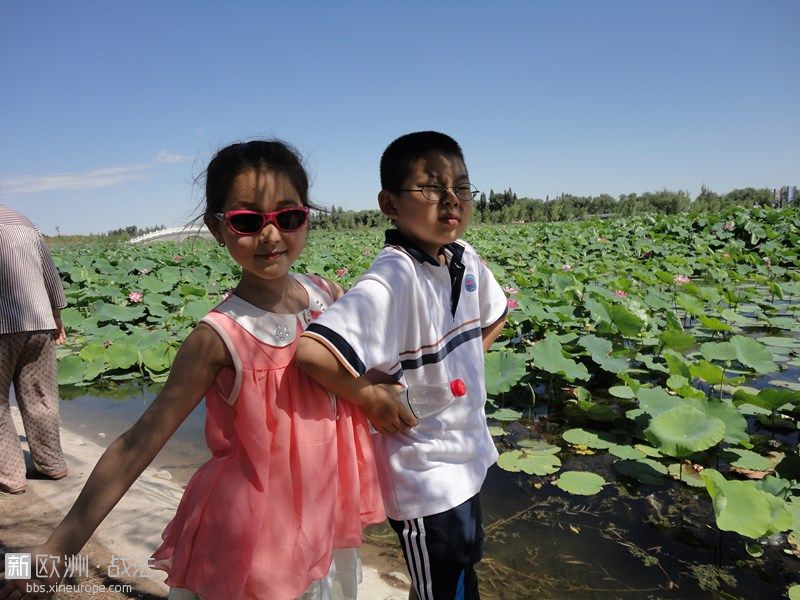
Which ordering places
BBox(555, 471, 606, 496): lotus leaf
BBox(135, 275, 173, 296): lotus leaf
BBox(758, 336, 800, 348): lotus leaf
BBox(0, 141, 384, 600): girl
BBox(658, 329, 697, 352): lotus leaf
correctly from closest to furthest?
BBox(0, 141, 384, 600): girl < BBox(555, 471, 606, 496): lotus leaf < BBox(658, 329, 697, 352): lotus leaf < BBox(758, 336, 800, 348): lotus leaf < BBox(135, 275, 173, 296): lotus leaf

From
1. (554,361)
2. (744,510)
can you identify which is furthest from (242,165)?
(554,361)

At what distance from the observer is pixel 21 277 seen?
7.71 feet

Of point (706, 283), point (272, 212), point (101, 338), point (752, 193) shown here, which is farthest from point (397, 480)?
point (752, 193)

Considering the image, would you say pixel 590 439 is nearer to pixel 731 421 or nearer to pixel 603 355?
pixel 731 421

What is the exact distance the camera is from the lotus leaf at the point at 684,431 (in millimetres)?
2107

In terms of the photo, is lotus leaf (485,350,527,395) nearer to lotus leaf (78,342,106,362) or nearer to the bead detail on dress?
the bead detail on dress

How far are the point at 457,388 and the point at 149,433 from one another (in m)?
0.57

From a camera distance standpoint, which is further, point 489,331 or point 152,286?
point 152,286

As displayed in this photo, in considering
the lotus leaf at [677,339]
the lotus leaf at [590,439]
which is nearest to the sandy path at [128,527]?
the lotus leaf at [590,439]

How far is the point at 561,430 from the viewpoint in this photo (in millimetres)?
3100

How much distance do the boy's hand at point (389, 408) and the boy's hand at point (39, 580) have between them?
0.55 meters

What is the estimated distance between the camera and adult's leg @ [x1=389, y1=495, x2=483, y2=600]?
106 centimetres

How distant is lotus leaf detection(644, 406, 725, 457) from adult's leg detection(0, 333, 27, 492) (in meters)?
2.86


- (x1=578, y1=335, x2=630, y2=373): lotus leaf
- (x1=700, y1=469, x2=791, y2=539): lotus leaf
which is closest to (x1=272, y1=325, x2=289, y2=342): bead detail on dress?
(x1=700, y1=469, x2=791, y2=539): lotus leaf
